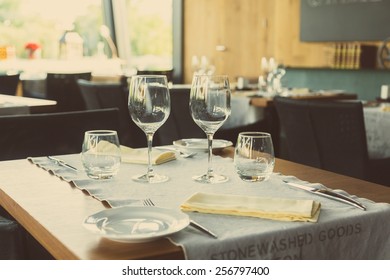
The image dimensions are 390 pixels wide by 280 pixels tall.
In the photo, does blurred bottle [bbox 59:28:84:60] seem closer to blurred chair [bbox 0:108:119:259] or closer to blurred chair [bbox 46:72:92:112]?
blurred chair [bbox 46:72:92:112]

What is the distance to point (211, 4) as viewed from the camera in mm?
6906

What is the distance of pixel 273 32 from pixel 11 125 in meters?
4.77

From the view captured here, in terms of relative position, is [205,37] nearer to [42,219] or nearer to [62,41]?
[62,41]

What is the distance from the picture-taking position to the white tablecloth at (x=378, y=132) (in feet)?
9.60

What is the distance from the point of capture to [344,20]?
543 centimetres

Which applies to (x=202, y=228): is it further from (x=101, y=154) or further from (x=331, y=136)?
(x=331, y=136)

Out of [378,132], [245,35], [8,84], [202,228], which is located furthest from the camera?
[245,35]

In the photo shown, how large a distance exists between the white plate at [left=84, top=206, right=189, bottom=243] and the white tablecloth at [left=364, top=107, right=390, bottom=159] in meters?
2.14

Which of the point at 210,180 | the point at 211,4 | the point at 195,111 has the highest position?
the point at 211,4

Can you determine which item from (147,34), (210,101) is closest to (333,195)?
(210,101)

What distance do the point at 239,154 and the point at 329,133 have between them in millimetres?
1239

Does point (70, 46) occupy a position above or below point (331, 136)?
Answer: above

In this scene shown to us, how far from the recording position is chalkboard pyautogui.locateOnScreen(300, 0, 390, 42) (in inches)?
202

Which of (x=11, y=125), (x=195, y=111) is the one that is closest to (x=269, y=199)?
(x=195, y=111)
